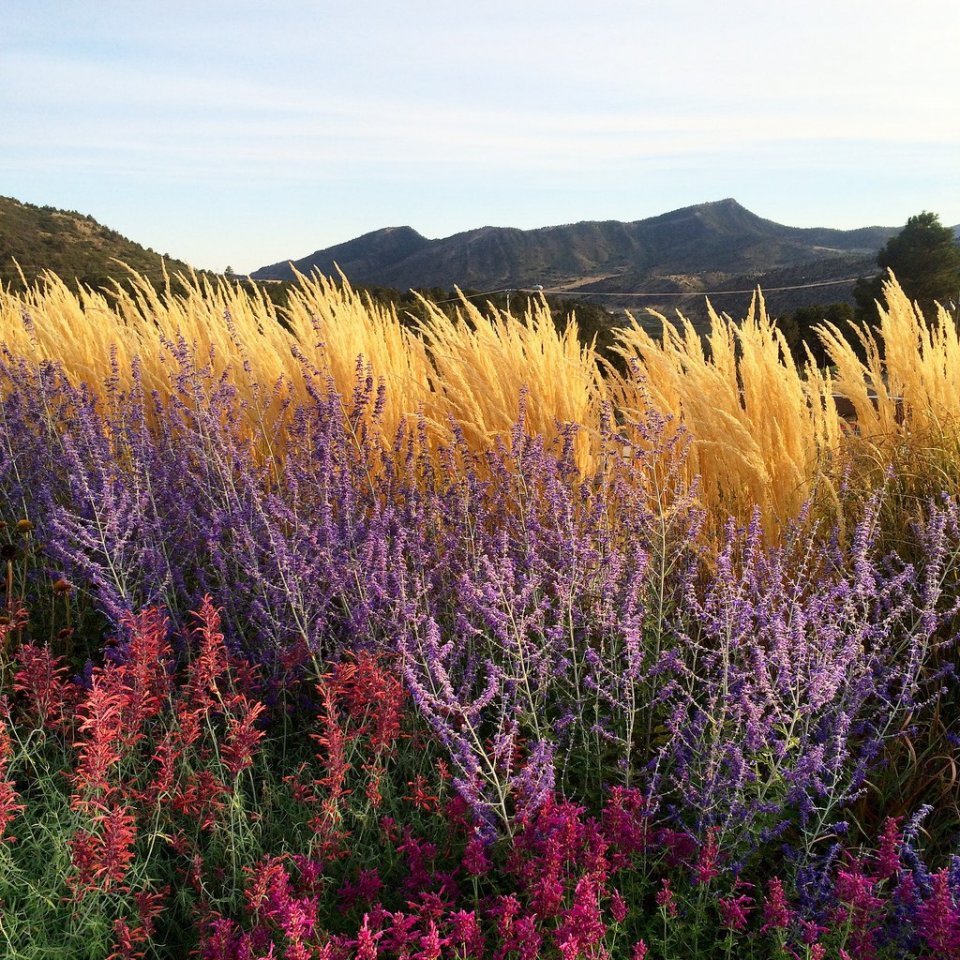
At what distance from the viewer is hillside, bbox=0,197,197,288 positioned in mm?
39750

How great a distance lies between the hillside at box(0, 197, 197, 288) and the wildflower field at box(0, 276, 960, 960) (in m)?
36.8

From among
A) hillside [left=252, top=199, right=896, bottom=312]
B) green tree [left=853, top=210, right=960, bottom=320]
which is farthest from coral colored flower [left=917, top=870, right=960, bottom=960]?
hillside [left=252, top=199, right=896, bottom=312]

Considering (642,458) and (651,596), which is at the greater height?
(642,458)

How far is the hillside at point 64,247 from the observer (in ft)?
130

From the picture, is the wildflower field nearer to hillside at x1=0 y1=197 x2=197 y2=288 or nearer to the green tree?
the green tree

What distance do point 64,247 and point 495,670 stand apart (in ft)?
172

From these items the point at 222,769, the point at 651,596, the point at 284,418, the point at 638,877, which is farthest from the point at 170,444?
the point at 638,877

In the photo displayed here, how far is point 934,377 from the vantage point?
116 inches

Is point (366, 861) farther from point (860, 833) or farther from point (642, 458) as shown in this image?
point (642, 458)

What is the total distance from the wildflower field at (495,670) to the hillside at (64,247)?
36779 millimetres

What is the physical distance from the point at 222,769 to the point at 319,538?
79 cm

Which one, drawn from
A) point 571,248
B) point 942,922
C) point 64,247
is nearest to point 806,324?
point 942,922

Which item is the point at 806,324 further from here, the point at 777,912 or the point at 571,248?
the point at 571,248

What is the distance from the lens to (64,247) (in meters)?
46.5
